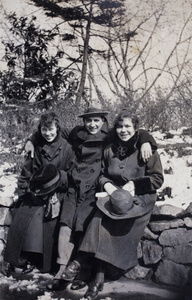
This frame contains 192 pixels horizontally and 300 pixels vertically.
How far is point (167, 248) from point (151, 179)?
2.46 feet

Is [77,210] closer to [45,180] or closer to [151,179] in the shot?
[45,180]

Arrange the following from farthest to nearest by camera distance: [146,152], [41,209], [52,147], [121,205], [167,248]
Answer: [52,147] < [41,209] < [167,248] < [146,152] < [121,205]

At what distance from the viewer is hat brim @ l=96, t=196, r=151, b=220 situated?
320 cm

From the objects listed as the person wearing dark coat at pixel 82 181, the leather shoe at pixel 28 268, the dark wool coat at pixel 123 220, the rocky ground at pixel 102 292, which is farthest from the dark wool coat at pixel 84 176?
the leather shoe at pixel 28 268

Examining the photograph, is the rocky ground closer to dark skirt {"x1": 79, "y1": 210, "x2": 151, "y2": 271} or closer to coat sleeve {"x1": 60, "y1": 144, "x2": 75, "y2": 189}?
dark skirt {"x1": 79, "y1": 210, "x2": 151, "y2": 271}

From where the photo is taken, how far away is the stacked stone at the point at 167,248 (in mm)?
3453

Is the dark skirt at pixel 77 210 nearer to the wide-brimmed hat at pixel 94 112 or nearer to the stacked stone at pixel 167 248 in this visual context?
the stacked stone at pixel 167 248

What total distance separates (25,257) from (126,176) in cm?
142

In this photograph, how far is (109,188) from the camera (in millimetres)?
3391

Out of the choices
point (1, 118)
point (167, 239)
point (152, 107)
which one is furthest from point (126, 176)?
point (1, 118)

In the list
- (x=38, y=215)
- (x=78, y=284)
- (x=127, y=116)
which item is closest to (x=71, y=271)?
(x=78, y=284)

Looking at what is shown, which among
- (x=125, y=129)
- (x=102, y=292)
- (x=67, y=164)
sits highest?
(x=125, y=129)

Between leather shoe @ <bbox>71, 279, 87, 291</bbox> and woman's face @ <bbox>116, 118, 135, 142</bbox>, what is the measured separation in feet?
4.79

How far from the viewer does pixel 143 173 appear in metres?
3.49
